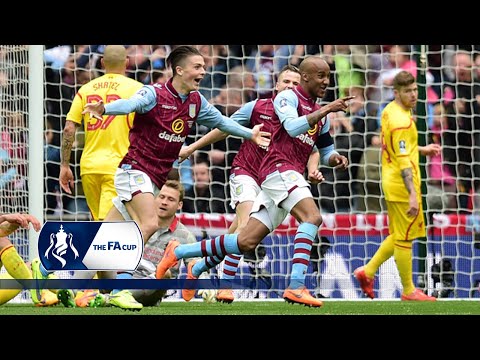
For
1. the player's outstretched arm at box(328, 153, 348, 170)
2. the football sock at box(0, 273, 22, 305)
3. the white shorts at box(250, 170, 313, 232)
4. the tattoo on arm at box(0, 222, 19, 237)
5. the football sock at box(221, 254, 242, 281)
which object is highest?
the player's outstretched arm at box(328, 153, 348, 170)

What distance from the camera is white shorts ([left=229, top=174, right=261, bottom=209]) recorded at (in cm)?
986

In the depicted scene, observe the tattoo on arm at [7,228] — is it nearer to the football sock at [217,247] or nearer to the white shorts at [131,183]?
the white shorts at [131,183]

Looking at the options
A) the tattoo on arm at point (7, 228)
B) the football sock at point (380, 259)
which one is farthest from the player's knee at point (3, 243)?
the football sock at point (380, 259)

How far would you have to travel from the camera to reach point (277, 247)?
11.7 metres

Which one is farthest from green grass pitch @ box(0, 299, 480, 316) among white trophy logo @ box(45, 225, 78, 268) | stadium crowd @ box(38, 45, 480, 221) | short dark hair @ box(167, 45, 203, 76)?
stadium crowd @ box(38, 45, 480, 221)

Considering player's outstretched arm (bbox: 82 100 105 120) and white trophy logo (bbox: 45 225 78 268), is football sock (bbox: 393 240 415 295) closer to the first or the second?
white trophy logo (bbox: 45 225 78 268)

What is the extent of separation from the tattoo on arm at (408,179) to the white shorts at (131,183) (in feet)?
7.47

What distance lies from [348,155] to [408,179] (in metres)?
2.29

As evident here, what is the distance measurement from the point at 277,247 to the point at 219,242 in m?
2.77

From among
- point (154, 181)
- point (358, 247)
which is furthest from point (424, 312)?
point (358, 247)

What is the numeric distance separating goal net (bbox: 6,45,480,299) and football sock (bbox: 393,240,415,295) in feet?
3.10

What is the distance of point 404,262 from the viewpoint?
1029 centimetres

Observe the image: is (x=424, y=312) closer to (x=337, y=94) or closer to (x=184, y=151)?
(x=184, y=151)

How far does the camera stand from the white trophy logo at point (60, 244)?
28.5ft
